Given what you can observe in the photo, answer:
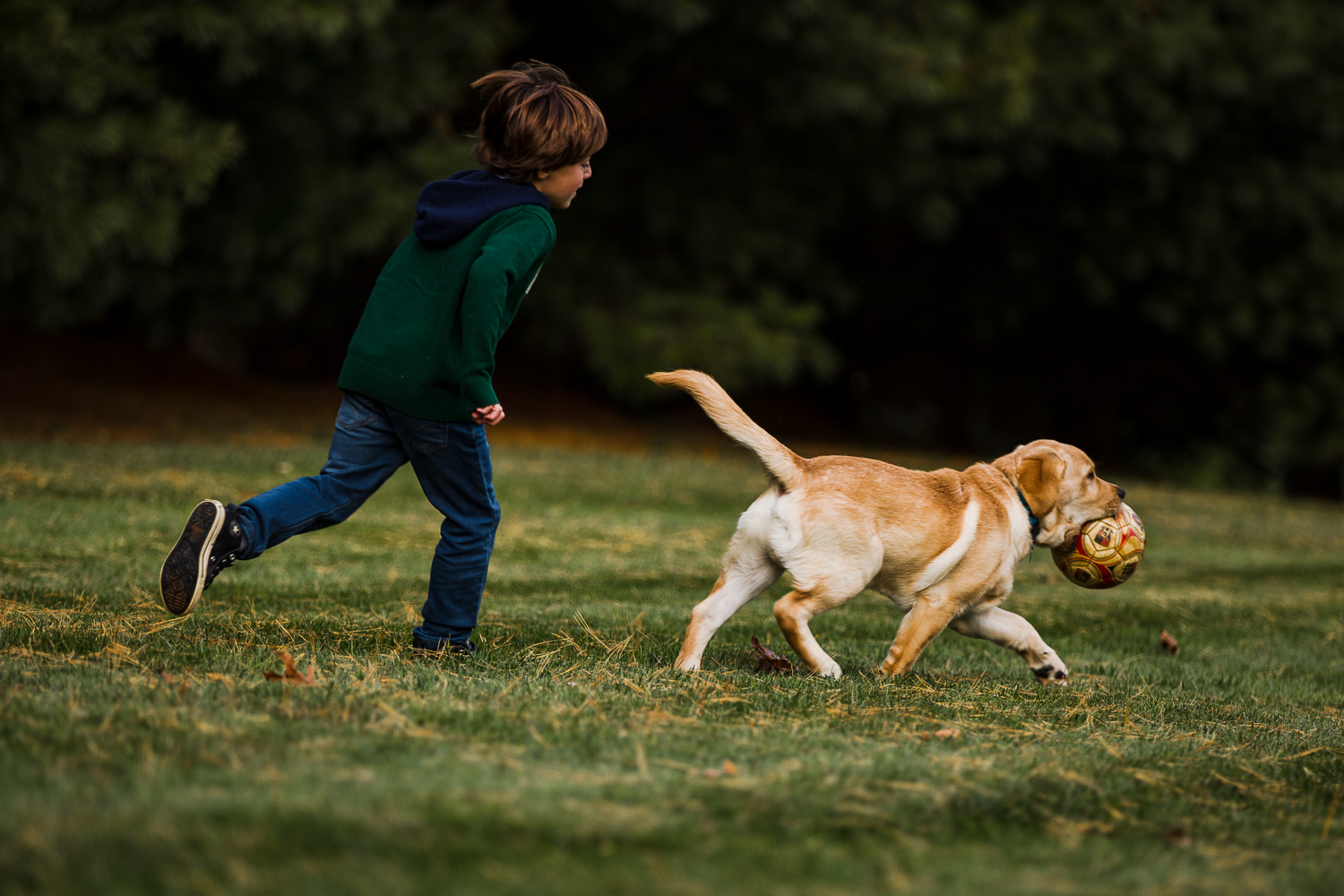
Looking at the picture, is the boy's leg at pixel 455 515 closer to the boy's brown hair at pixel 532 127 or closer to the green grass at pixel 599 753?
the green grass at pixel 599 753

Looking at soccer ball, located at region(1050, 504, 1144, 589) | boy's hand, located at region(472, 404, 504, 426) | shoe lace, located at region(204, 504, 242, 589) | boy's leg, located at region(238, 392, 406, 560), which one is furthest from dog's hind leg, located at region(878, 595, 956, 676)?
shoe lace, located at region(204, 504, 242, 589)

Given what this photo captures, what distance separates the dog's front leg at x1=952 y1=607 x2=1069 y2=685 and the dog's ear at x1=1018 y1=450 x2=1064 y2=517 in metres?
0.44

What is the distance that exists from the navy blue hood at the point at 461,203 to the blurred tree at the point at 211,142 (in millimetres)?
6767

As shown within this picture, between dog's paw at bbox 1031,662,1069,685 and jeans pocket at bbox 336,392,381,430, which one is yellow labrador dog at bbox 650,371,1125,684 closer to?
dog's paw at bbox 1031,662,1069,685

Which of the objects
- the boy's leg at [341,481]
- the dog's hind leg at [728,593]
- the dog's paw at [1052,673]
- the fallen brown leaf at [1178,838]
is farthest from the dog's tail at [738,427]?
the fallen brown leaf at [1178,838]

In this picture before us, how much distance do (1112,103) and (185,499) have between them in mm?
12825

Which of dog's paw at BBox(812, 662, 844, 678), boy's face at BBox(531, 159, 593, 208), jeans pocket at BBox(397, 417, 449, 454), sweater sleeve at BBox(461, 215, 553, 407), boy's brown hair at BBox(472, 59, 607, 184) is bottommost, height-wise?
dog's paw at BBox(812, 662, 844, 678)

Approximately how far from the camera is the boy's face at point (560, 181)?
410 centimetres

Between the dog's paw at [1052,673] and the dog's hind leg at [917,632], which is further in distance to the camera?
the dog's paw at [1052,673]

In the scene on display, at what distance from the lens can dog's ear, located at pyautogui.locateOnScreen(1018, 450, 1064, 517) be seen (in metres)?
4.72

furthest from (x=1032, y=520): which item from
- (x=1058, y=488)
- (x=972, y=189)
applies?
(x=972, y=189)

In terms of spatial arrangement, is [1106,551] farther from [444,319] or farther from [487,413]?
[444,319]

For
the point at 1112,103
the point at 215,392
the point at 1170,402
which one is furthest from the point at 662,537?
the point at 1170,402

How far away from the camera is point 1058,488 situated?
4.73 metres
